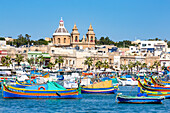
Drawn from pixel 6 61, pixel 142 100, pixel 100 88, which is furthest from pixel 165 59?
pixel 142 100

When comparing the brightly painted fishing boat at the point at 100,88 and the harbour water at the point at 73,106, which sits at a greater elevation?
the brightly painted fishing boat at the point at 100,88

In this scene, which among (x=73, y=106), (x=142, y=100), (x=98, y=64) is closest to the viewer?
(x=73, y=106)

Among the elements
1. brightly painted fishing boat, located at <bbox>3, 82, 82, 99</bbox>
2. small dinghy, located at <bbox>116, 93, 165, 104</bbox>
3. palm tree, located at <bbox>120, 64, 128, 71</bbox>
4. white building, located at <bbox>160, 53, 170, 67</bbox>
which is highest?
white building, located at <bbox>160, 53, 170, 67</bbox>

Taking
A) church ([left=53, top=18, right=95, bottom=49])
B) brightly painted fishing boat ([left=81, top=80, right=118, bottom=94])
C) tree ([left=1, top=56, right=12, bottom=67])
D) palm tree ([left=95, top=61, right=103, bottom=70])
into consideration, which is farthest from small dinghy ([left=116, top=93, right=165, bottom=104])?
church ([left=53, top=18, right=95, bottom=49])

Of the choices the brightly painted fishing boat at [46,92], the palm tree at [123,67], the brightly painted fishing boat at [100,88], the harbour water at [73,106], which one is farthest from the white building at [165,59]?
the brightly painted fishing boat at [46,92]

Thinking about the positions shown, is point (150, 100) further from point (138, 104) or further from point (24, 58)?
point (24, 58)

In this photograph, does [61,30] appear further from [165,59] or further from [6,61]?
[6,61]

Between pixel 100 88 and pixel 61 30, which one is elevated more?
pixel 61 30

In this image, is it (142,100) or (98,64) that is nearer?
(142,100)

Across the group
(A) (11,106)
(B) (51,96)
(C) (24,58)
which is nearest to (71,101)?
(B) (51,96)

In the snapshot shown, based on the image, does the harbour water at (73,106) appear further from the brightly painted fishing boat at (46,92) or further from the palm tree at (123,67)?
the palm tree at (123,67)

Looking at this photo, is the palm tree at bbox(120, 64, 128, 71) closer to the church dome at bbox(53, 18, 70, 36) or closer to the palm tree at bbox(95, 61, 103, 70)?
the palm tree at bbox(95, 61, 103, 70)

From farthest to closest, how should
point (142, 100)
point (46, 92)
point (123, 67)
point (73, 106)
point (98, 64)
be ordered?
point (123, 67), point (98, 64), point (46, 92), point (142, 100), point (73, 106)

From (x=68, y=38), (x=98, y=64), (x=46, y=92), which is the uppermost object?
(x=68, y=38)
